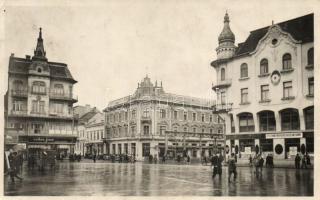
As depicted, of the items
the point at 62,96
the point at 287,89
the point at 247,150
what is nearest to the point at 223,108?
the point at 247,150

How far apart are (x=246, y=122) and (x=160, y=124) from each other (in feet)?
85.3

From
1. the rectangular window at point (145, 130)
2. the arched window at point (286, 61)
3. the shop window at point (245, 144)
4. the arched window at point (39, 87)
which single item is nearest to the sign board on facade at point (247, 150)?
the shop window at point (245, 144)

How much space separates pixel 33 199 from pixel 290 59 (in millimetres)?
21239

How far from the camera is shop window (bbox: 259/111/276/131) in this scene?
30.9 meters

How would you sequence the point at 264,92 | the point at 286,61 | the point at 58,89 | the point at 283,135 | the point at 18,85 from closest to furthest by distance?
1. the point at 286,61
2. the point at 283,135
3. the point at 264,92
4. the point at 18,85
5. the point at 58,89

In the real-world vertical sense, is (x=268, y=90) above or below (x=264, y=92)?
above

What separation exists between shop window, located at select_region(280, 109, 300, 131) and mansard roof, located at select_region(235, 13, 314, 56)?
5.46 meters

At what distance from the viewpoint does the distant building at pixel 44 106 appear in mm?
39781

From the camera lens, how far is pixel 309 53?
26.1m

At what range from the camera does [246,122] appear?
33250 millimetres

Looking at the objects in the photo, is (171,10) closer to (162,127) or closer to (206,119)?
(162,127)

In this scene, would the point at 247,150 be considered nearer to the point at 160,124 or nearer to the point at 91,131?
the point at 160,124

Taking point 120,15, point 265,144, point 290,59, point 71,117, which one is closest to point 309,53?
point 290,59

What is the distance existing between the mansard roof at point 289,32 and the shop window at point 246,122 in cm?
536
